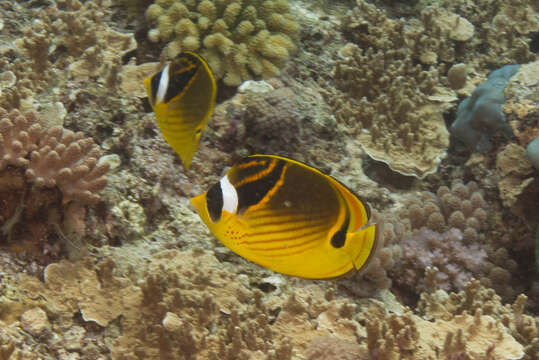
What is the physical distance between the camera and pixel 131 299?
2.54 metres

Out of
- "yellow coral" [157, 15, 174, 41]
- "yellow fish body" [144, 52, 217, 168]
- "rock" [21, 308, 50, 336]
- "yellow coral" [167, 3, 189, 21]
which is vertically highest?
"yellow fish body" [144, 52, 217, 168]

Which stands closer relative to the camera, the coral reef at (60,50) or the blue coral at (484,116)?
the coral reef at (60,50)

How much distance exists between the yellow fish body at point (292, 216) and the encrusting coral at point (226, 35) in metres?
2.89

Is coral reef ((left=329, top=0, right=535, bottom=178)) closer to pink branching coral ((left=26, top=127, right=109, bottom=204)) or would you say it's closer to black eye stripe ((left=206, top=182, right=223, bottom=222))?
pink branching coral ((left=26, top=127, right=109, bottom=204))

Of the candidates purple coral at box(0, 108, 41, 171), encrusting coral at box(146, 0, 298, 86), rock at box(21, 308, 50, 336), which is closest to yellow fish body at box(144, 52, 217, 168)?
purple coral at box(0, 108, 41, 171)

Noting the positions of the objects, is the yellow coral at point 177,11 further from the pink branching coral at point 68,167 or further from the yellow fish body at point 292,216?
the yellow fish body at point 292,216

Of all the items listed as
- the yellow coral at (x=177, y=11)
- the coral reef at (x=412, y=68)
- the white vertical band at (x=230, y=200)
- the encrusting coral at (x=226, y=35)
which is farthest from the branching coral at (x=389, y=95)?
the white vertical band at (x=230, y=200)

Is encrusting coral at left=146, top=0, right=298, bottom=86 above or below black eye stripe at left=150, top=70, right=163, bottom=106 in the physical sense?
below

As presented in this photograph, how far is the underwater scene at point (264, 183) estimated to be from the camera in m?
2.07

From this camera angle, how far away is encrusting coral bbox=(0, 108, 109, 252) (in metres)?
2.53

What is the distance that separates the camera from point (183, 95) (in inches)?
81.1

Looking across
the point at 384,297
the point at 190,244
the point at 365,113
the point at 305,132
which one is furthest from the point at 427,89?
the point at 190,244

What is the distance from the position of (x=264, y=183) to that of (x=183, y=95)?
857 mm

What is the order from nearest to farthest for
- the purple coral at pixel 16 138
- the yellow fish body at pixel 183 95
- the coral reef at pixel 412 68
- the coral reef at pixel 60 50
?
the yellow fish body at pixel 183 95 < the purple coral at pixel 16 138 < the coral reef at pixel 60 50 < the coral reef at pixel 412 68
